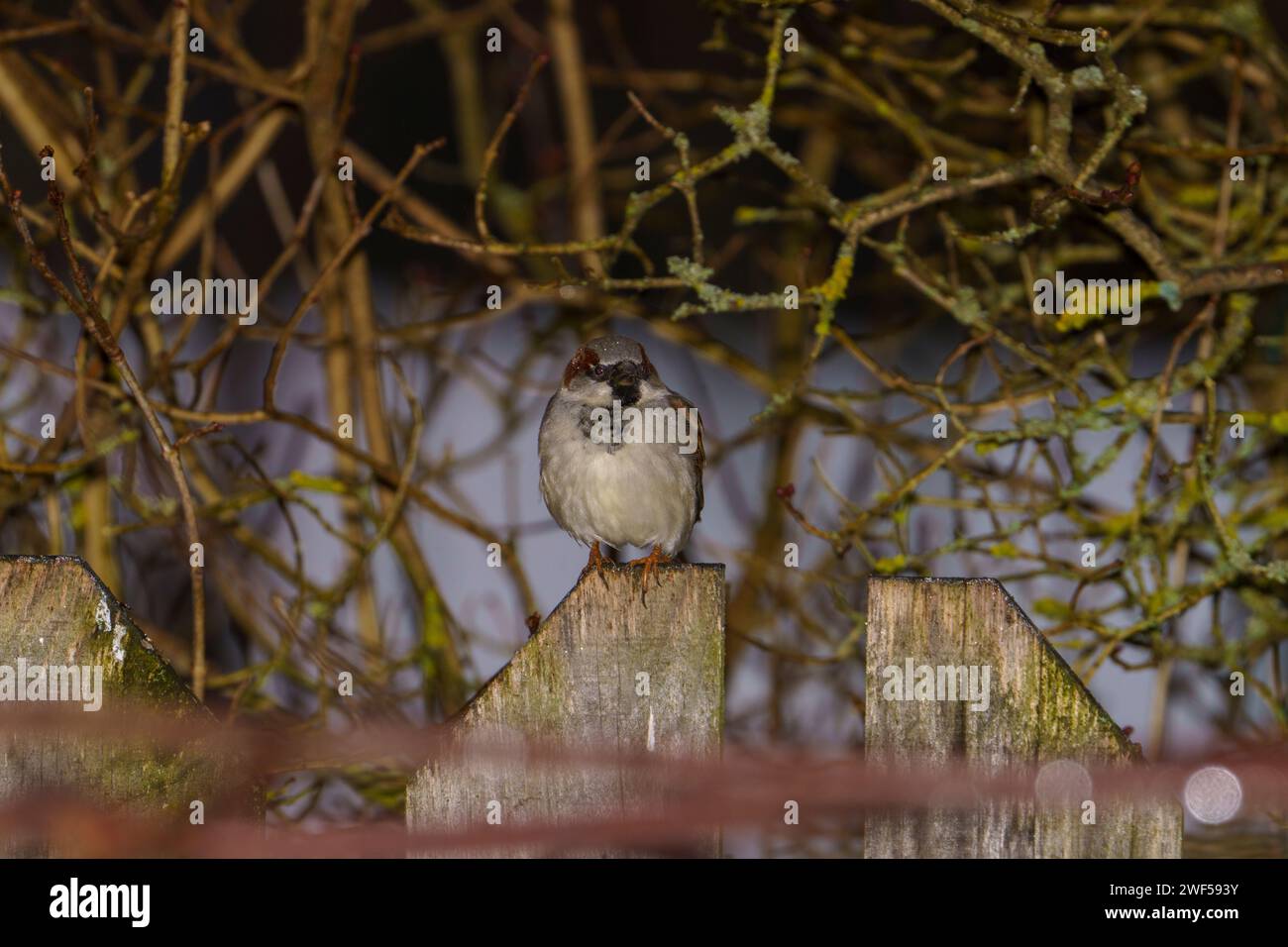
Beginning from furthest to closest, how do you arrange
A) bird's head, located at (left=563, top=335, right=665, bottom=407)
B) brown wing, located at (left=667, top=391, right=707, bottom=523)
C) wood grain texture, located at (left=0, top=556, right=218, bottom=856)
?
brown wing, located at (left=667, top=391, right=707, bottom=523) < bird's head, located at (left=563, top=335, right=665, bottom=407) < wood grain texture, located at (left=0, top=556, right=218, bottom=856)

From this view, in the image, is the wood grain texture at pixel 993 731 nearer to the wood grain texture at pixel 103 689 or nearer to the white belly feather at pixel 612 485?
the wood grain texture at pixel 103 689

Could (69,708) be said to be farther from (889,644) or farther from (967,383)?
(967,383)

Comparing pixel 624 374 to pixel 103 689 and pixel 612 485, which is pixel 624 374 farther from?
pixel 103 689

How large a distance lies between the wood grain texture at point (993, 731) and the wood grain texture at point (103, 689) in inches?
34.7

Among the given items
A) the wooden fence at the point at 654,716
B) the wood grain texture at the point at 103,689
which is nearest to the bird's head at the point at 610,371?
the wooden fence at the point at 654,716

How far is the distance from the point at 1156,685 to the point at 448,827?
2.05 m

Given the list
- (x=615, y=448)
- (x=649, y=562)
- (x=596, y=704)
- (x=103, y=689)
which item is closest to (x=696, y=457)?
(x=615, y=448)

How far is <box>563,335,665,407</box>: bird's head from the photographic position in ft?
9.32

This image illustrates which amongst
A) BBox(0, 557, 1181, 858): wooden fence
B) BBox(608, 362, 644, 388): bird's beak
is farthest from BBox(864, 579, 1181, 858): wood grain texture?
BBox(608, 362, 644, 388): bird's beak

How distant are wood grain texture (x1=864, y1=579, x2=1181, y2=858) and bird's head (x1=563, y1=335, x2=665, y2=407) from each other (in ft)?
3.41

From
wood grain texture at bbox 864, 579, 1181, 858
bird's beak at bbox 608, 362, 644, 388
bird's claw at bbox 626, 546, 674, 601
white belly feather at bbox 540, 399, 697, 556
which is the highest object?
bird's beak at bbox 608, 362, 644, 388

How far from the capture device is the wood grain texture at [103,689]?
6.17 ft

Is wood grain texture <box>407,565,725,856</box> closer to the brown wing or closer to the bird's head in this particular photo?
the bird's head

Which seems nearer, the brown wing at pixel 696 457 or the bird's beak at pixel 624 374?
the bird's beak at pixel 624 374
